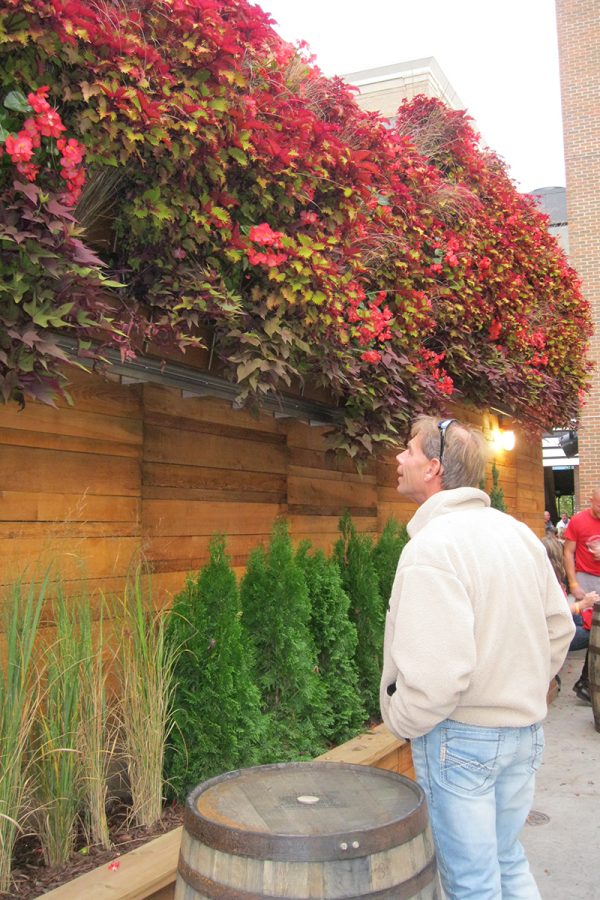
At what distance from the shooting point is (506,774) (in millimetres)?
1938

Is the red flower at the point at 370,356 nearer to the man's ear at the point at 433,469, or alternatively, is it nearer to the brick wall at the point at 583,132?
the man's ear at the point at 433,469

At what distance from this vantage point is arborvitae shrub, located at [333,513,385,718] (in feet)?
14.0

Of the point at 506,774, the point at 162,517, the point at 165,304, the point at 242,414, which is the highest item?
the point at 165,304

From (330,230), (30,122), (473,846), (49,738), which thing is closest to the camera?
(473,846)

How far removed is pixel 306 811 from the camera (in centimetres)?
168

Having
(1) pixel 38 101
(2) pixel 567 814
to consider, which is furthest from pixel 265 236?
(2) pixel 567 814

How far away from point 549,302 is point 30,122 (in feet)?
18.8

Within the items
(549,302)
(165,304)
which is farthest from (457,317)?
(165,304)

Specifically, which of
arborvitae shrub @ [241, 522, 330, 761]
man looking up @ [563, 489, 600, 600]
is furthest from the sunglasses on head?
man looking up @ [563, 489, 600, 600]

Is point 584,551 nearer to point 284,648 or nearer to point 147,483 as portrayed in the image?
point 284,648

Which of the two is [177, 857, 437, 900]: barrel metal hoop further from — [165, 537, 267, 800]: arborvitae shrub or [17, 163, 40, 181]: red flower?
[17, 163, 40, 181]: red flower

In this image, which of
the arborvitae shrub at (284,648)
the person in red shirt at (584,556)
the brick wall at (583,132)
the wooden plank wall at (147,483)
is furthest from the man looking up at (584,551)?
the brick wall at (583,132)

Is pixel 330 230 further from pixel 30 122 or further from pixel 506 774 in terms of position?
pixel 506 774

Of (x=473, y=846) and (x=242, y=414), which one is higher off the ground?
(x=242, y=414)
